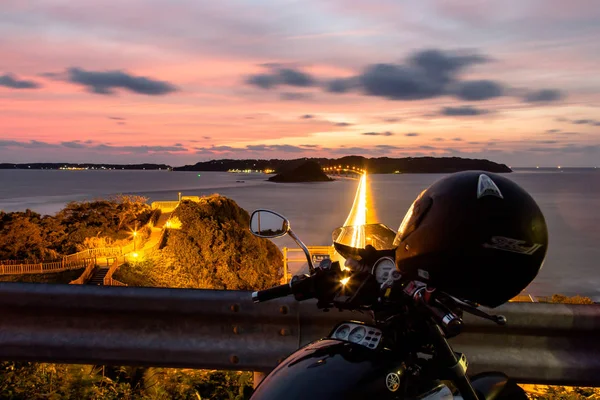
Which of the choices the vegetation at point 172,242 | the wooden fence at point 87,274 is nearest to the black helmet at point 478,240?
the vegetation at point 172,242

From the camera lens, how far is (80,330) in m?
3.61

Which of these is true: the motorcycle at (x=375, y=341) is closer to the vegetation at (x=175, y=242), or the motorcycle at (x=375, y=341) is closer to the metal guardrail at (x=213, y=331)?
the metal guardrail at (x=213, y=331)

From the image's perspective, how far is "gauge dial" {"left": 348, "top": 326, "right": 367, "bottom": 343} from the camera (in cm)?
185

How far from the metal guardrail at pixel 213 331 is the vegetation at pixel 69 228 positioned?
32562mm

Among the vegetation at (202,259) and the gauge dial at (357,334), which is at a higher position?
the gauge dial at (357,334)

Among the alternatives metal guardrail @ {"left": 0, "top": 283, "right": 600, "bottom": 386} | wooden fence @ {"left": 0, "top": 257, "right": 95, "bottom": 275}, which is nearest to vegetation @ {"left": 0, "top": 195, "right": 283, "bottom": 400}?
wooden fence @ {"left": 0, "top": 257, "right": 95, "bottom": 275}

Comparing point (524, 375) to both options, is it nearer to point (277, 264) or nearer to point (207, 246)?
point (207, 246)

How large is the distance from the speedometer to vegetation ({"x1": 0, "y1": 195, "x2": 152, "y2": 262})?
3497 centimetres

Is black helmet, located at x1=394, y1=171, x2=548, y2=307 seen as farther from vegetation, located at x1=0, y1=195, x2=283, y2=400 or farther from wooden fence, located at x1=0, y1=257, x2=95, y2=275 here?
wooden fence, located at x1=0, y1=257, x2=95, y2=275

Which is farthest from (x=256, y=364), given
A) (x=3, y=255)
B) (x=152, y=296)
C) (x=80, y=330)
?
(x=3, y=255)

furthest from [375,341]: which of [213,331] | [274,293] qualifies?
[213,331]

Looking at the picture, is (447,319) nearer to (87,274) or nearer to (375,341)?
(375,341)

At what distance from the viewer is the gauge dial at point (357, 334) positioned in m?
1.85

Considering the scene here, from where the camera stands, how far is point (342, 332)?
1.92 meters
